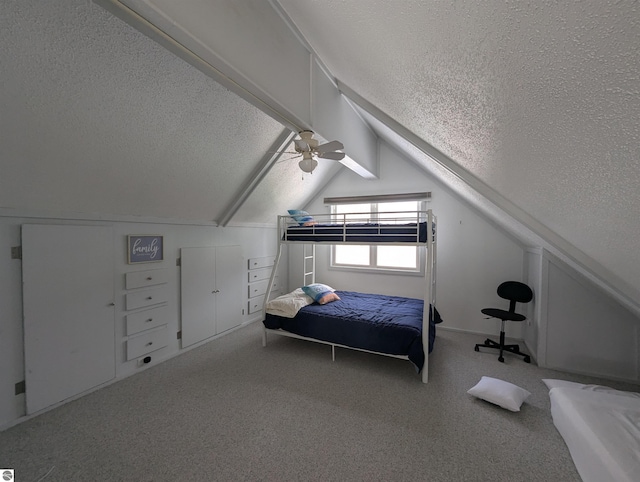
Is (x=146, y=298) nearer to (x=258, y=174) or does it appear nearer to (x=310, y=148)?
(x=258, y=174)

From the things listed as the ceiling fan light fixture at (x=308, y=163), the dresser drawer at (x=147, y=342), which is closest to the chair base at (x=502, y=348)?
the ceiling fan light fixture at (x=308, y=163)

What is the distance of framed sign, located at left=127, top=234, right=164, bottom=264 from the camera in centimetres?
284

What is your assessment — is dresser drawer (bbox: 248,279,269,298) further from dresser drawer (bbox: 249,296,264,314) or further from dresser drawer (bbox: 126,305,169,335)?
dresser drawer (bbox: 126,305,169,335)

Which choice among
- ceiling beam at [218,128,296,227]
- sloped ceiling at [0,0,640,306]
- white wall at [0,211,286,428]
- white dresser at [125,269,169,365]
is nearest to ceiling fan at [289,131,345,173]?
sloped ceiling at [0,0,640,306]

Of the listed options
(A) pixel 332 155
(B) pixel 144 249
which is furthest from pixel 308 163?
(B) pixel 144 249

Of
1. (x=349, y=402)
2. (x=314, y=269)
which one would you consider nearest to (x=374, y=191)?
(x=314, y=269)

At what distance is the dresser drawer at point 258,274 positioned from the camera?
4.48 m

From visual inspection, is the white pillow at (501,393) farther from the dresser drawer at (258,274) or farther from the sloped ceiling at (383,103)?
the dresser drawer at (258,274)

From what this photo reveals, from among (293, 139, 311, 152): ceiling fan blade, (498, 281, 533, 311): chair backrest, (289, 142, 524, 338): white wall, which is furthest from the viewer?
(289, 142, 524, 338): white wall

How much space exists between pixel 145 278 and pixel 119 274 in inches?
10.2

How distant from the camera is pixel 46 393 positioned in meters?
2.22

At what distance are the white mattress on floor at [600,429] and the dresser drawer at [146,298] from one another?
3.90m

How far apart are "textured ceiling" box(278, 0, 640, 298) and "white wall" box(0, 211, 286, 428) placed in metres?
2.63

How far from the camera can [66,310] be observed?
2.35 metres
